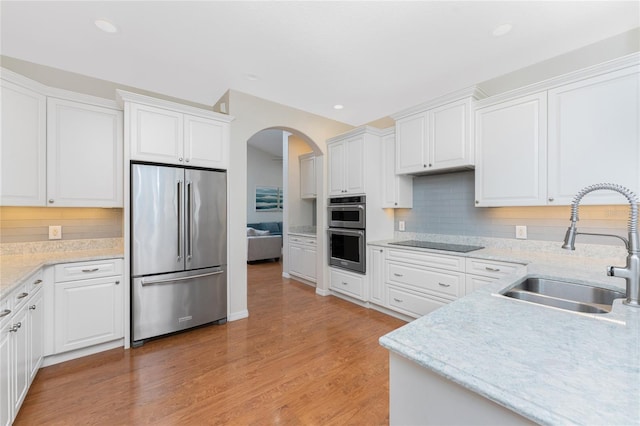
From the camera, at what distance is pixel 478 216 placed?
311cm

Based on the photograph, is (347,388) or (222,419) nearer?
(222,419)

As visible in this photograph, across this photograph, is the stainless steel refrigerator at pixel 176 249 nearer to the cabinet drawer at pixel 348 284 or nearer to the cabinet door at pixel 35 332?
the cabinet door at pixel 35 332

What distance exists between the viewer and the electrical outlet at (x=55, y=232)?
8.77 feet

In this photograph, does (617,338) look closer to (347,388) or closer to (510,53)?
(347,388)

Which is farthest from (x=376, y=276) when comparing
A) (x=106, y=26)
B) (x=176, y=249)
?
(x=106, y=26)

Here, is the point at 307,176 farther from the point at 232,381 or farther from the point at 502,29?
the point at 232,381

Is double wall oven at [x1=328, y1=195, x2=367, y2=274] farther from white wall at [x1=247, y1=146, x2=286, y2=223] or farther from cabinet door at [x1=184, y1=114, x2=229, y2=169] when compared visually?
white wall at [x1=247, y1=146, x2=286, y2=223]

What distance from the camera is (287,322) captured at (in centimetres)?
320

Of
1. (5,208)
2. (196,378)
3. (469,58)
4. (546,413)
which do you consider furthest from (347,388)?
(5,208)

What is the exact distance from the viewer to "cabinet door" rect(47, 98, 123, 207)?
2.45 metres

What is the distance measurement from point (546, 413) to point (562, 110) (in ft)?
8.79

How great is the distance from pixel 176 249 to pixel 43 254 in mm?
1162

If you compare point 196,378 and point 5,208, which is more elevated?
point 5,208

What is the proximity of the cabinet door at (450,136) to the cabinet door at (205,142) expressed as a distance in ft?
7.62
